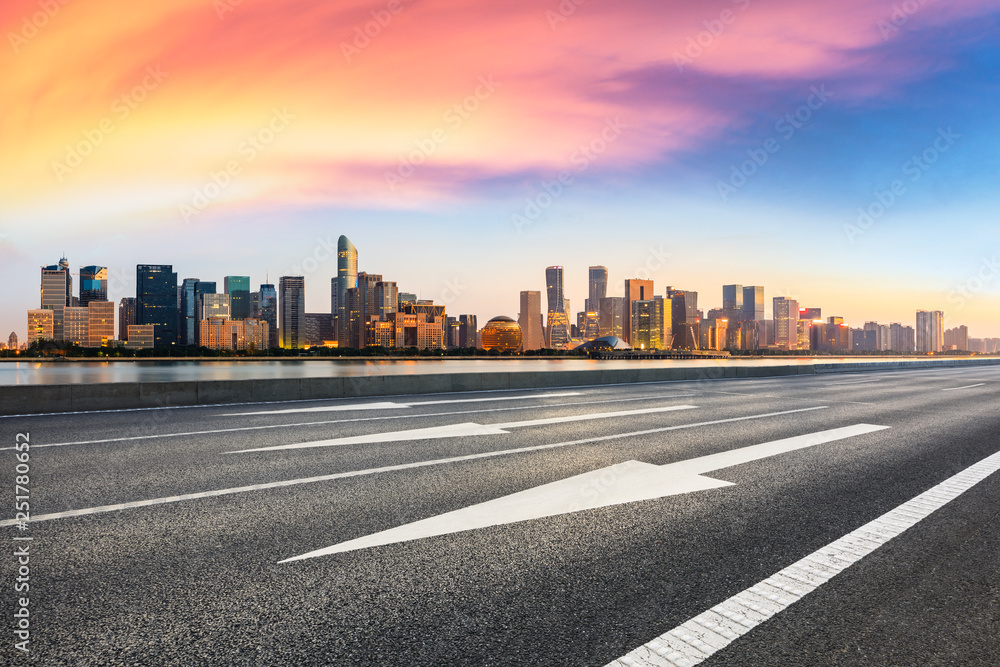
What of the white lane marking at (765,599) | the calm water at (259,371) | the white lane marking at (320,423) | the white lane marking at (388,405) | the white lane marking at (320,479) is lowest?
the calm water at (259,371)

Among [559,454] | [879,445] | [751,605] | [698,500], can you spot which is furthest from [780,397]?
[751,605]

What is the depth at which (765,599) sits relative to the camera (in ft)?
10.6

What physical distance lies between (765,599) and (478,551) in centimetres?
180

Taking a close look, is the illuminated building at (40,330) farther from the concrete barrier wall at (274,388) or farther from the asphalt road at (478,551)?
the asphalt road at (478,551)

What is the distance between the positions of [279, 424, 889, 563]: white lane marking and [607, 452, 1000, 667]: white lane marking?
63.8 inches

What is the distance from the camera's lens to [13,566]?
3.72 m

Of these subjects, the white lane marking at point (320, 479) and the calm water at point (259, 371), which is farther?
the calm water at point (259, 371)

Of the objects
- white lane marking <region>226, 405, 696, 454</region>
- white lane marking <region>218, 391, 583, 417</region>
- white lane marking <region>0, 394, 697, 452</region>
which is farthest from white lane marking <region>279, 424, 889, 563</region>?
white lane marking <region>218, 391, 583, 417</region>

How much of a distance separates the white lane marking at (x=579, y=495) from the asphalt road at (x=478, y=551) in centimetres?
4

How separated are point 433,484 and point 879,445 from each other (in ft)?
22.8

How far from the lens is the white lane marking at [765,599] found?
2.64m

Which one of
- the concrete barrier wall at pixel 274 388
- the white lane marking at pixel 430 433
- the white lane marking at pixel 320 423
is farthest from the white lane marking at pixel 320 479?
the concrete barrier wall at pixel 274 388

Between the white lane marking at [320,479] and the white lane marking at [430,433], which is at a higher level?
the white lane marking at [320,479]

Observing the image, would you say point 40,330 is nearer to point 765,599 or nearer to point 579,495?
point 579,495
